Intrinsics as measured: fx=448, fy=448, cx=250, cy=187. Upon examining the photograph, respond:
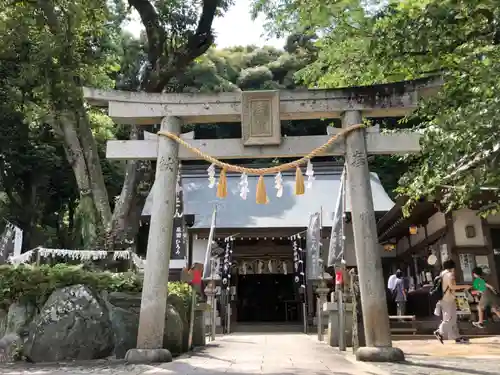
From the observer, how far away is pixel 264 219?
16672 mm

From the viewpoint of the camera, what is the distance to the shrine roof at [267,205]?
16.5 metres

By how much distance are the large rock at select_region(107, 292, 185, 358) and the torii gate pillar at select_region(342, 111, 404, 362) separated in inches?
126

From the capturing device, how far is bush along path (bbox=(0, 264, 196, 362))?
7273 mm

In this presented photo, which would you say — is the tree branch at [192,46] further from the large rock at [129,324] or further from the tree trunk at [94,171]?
the large rock at [129,324]

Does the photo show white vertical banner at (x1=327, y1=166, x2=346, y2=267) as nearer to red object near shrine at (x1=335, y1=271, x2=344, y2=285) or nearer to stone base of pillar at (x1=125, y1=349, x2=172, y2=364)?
red object near shrine at (x1=335, y1=271, x2=344, y2=285)

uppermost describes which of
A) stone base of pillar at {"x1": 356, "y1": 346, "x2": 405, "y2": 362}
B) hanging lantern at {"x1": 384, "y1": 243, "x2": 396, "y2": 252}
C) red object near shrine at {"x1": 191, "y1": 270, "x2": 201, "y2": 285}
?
hanging lantern at {"x1": 384, "y1": 243, "x2": 396, "y2": 252}

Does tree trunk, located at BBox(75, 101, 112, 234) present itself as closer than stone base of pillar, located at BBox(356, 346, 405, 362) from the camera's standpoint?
No

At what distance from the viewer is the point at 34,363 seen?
7125 mm

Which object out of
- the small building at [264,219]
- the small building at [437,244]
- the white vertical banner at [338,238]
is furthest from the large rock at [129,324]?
the small building at [437,244]

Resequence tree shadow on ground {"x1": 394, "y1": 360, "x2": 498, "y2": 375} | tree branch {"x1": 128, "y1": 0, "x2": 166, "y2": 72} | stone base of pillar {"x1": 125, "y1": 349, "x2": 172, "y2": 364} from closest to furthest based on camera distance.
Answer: tree shadow on ground {"x1": 394, "y1": 360, "x2": 498, "y2": 375} → stone base of pillar {"x1": 125, "y1": 349, "x2": 172, "y2": 364} → tree branch {"x1": 128, "y1": 0, "x2": 166, "y2": 72}

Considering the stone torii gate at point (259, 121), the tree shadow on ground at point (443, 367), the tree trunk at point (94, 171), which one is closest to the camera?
the tree shadow on ground at point (443, 367)

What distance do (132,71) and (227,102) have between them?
60.6ft

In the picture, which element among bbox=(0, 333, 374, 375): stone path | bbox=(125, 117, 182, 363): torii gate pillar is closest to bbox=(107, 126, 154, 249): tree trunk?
bbox=(125, 117, 182, 363): torii gate pillar

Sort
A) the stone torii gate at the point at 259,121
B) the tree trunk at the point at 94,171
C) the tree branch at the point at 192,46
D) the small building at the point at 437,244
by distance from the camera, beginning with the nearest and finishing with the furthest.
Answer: the stone torii gate at the point at 259,121, the tree trunk at the point at 94,171, the tree branch at the point at 192,46, the small building at the point at 437,244
